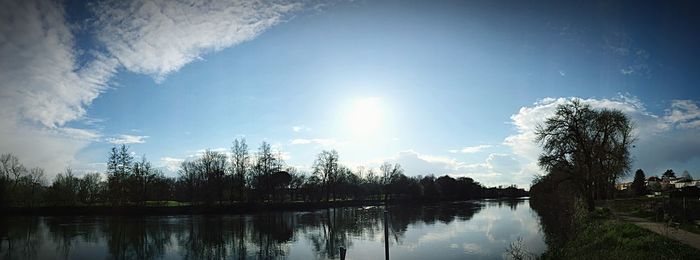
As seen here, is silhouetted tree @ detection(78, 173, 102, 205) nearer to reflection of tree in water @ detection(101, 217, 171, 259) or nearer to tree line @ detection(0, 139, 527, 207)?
tree line @ detection(0, 139, 527, 207)

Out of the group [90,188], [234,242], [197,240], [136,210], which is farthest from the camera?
[90,188]

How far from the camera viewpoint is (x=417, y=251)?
25438mm

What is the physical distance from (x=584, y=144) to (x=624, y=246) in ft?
83.4

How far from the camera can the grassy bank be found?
43.7ft

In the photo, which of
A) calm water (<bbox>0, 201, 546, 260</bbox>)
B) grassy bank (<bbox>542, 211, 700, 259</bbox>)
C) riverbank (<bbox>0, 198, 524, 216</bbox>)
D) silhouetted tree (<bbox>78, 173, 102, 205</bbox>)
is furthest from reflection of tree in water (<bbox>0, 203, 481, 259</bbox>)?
silhouetted tree (<bbox>78, 173, 102, 205</bbox>)

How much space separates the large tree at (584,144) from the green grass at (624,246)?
54.6ft

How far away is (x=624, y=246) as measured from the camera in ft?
51.9

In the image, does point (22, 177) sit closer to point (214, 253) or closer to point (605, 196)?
point (214, 253)

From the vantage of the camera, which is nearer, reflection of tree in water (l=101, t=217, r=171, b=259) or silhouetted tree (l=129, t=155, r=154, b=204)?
reflection of tree in water (l=101, t=217, r=171, b=259)

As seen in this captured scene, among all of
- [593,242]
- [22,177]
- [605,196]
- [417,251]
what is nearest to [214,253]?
[417,251]

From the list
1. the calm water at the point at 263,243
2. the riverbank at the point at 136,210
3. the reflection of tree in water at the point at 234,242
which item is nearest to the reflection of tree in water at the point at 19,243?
the calm water at the point at 263,243

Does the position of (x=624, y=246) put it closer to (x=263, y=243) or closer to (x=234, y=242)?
(x=263, y=243)

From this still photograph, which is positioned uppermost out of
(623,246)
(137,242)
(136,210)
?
(623,246)

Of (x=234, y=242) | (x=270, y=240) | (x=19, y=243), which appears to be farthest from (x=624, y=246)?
(x=19, y=243)
